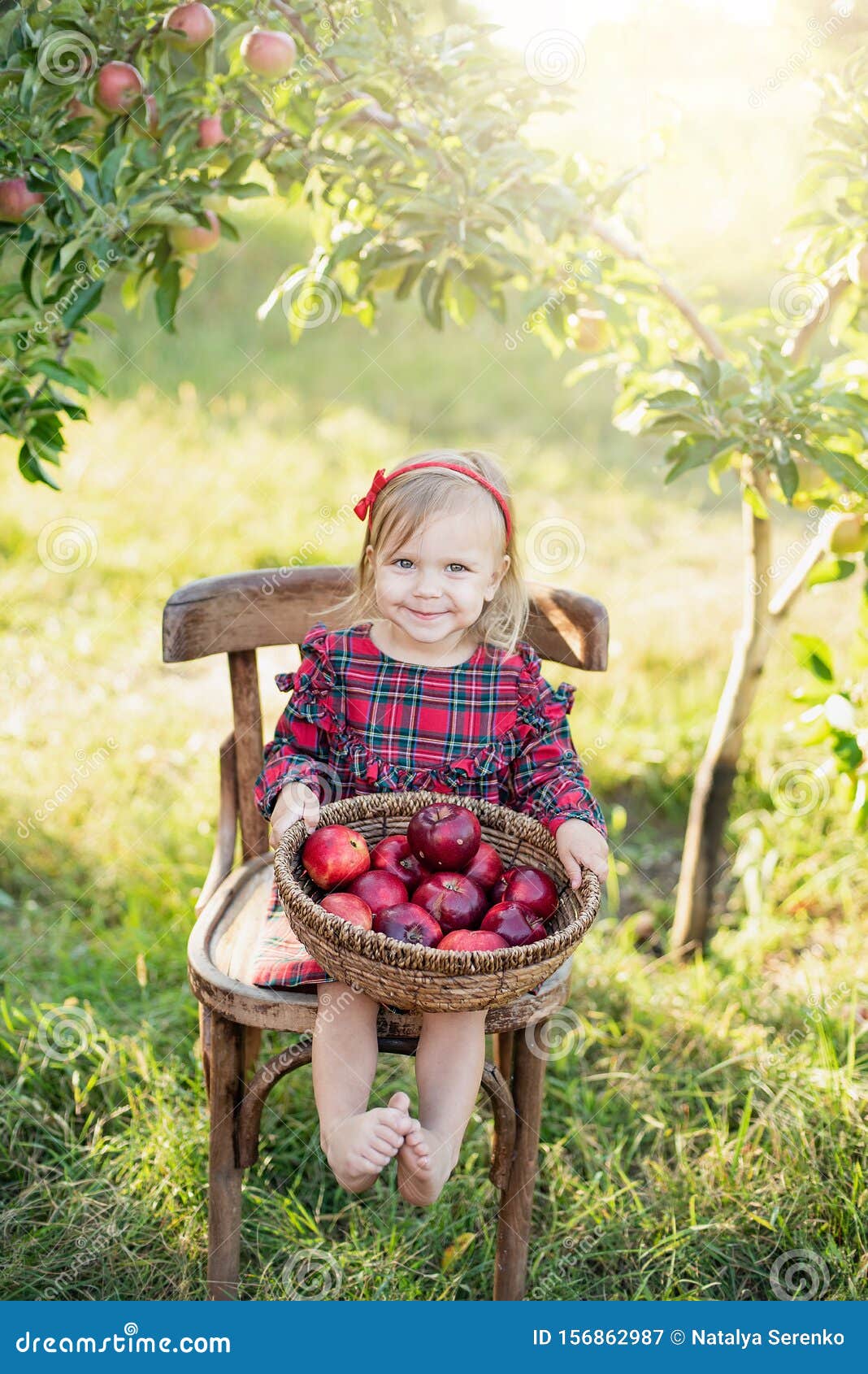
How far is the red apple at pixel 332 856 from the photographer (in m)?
1.60

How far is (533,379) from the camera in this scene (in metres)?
6.71

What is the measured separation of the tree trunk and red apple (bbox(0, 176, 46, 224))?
1.33m

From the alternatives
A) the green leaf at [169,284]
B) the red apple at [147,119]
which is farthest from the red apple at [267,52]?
the green leaf at [169,284]

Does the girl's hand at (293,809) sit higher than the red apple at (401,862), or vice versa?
the girl's hand at (293,809)

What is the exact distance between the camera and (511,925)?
1.56 metres

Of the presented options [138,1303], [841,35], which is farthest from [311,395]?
[138,1303]

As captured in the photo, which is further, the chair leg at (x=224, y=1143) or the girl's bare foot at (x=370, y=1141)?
the chair leg at (x=224, y=1143)

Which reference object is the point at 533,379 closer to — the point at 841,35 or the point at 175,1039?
the point at 841,35

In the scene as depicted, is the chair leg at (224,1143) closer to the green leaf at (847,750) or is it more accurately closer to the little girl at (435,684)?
the little girl at (435,684)

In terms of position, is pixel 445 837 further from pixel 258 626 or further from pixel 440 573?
pixel 258 626

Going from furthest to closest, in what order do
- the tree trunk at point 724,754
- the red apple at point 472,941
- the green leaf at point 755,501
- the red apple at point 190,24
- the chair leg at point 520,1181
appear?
the tree trunk at point 724,754 → the green leaf at point 755,501 → the red apple at point 190,24 → the chair leg at point 520,1181 → the red apple at point 472,941

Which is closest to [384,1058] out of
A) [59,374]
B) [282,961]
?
[282,961]

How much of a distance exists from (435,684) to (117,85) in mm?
1043

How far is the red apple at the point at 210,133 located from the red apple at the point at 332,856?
3.78 feet
